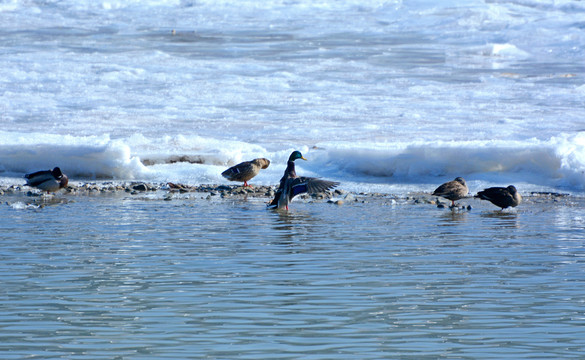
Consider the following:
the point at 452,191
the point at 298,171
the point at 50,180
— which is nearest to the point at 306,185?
the point at 452,191

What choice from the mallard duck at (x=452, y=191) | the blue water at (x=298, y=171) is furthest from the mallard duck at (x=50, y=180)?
the mallard duck at (x=452, y=191)

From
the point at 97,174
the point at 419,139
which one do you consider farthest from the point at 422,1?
the point at 97,174

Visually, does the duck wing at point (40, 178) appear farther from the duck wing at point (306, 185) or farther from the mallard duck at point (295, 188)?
the duck wing at point (306, 185)

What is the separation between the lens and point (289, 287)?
6.54 metres

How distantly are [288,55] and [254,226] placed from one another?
18.6 meters

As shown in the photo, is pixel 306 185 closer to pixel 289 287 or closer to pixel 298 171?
pixel 298 171

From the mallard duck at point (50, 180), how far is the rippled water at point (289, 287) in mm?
2449

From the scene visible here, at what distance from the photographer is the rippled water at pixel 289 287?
5074mm

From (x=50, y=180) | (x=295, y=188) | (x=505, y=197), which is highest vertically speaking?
(x=50, y=180)

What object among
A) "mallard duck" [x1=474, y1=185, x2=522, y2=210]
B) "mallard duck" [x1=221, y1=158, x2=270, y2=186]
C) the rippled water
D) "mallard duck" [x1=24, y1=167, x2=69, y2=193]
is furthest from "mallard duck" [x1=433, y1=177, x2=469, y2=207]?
"mallard duck" [x1=24, y1=167, x2=69, y2=193]

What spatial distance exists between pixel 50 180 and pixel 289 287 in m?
7.51

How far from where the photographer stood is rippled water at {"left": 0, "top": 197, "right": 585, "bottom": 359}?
507cm

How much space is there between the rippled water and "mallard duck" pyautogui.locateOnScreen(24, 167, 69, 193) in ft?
8.03

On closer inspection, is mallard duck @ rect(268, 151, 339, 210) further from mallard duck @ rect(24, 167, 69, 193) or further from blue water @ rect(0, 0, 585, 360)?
mallard duck @ rect(24, 167, 69, 193)
